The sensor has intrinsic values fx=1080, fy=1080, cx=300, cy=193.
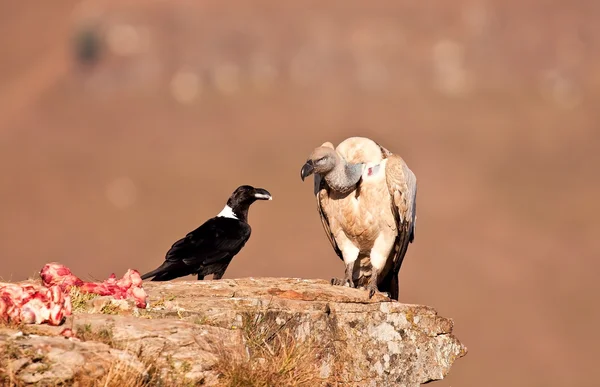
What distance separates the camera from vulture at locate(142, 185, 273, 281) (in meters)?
10.7

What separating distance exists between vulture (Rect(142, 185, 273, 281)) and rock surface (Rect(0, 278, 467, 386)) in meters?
1.41

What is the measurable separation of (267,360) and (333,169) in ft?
10.7

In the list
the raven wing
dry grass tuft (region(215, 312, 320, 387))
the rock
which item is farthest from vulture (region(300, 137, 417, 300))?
the rock

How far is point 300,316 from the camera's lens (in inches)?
333

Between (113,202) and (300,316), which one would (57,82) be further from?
(300,316)

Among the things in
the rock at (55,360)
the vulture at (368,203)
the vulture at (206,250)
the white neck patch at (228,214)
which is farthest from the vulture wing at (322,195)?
the rock at (55,360)

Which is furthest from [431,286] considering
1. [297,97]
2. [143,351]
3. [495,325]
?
[143,351]

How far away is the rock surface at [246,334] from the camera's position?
6.29 m

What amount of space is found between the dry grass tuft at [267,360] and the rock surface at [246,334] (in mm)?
23

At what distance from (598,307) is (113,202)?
84.7 feet

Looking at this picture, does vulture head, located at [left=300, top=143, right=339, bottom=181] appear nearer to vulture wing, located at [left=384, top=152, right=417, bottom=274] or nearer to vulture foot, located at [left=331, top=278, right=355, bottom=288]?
vulture wing, located at [left=384, top=152, right=417, bottom=274]

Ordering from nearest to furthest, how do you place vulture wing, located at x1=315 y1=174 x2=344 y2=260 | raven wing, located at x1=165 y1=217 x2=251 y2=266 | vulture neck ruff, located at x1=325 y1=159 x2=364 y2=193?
vulture neck ruff, located at x1=325 y1=159 x2=364 y2=193 < vulture wing, located at x1=315 y1=174 x2=344 y2=260 < raven wing, located at x1=165 y1=217 x2=251 y2=266

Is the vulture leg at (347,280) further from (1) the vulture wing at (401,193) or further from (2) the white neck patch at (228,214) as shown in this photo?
(2) the white neck patch at (228,214)

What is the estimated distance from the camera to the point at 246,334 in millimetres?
7812
